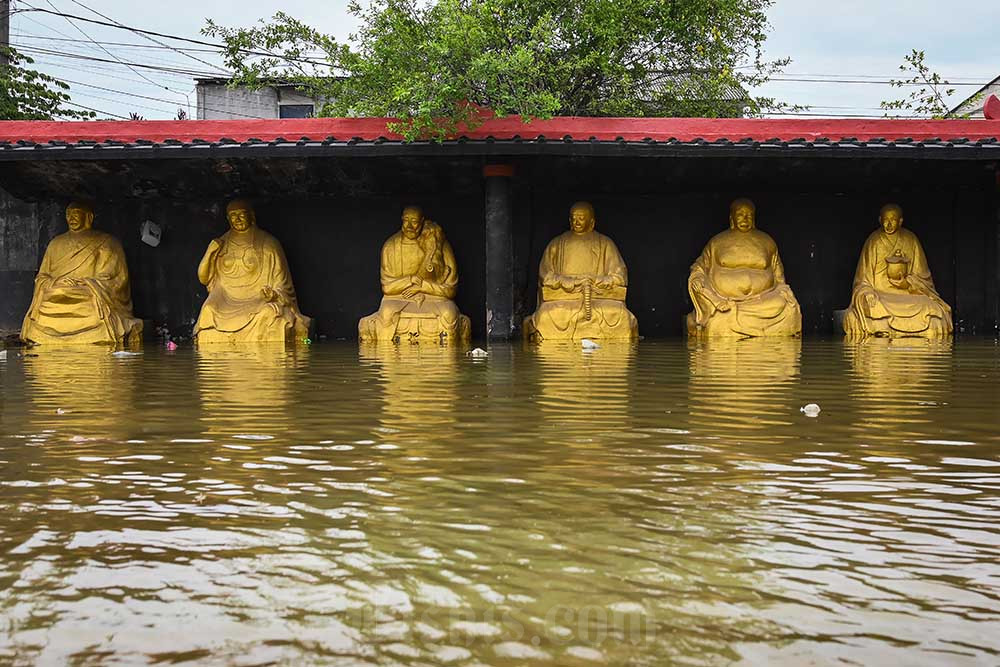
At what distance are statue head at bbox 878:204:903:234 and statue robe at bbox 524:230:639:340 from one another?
9.84 ft

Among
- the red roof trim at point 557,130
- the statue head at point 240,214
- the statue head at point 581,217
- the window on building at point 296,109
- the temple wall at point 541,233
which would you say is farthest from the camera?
the window on building at point 296,109

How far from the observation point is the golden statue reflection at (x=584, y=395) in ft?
14.2

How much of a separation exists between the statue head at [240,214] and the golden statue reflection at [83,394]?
358 centimetres

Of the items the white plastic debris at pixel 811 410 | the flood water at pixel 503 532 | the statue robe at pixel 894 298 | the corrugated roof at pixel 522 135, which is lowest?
the flood water at pixel 503 532

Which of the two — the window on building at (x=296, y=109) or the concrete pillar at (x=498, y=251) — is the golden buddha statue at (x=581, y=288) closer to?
the concrete pillar at (x=498, y=251)

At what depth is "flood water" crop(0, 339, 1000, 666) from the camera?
6.56 ft

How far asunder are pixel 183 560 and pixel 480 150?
29.8ft

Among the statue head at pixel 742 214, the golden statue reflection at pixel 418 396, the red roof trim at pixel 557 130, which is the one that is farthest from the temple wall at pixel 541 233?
the golden statue reflection at pixel 418 396

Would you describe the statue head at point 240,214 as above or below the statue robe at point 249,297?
above

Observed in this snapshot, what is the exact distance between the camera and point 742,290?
12680mm

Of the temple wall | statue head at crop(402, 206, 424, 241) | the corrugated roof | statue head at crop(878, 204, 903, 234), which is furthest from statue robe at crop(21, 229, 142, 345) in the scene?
statue head at crop(878, 204, 903, 234)

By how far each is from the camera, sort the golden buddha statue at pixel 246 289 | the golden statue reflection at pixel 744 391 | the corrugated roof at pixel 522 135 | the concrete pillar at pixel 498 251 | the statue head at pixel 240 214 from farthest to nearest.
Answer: the statue head at pixel 240 214
the golden buddha statue at pixel 246 289
the concrete pillar at pixel 498 251
the corrugated roof at pixel 522 135
the golden statue reflection at pixel 744 391

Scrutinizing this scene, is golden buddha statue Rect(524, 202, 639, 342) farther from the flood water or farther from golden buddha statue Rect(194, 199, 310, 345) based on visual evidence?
the flood water

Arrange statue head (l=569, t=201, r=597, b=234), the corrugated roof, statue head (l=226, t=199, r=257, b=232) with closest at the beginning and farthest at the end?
the corrugated roof, statue head (l=569, t=201, r=597, b=234), statue head (l=226, t=199, r=257, b=232)
